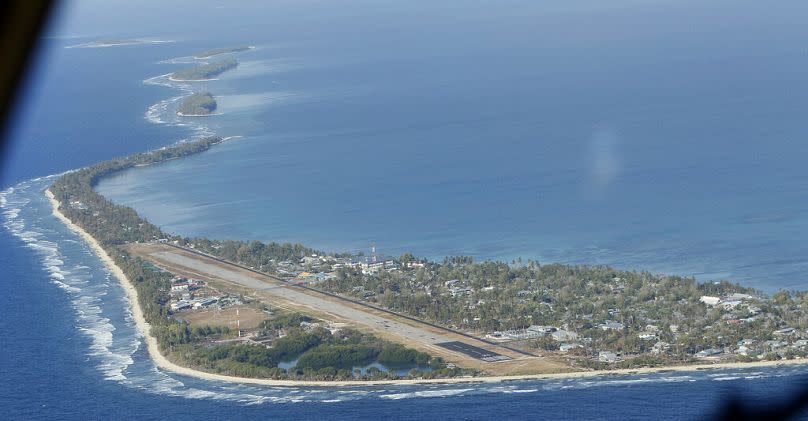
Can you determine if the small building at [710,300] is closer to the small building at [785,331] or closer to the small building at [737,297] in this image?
the small building at [737,297]

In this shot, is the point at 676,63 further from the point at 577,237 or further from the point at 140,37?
the point at 140,37

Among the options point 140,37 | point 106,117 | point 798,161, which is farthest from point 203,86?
point 140,37

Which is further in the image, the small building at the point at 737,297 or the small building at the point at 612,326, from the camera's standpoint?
the small building at the point at 737,297

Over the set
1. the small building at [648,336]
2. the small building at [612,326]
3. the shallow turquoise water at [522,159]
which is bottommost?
the small building at [648,336]

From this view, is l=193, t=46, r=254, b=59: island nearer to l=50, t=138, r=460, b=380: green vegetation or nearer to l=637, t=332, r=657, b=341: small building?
l=50, t=138, r=460, b=380: green vegetation

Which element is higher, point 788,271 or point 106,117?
point 106,117

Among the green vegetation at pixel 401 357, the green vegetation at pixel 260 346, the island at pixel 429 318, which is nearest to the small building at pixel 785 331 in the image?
the island at pixel 429 318
